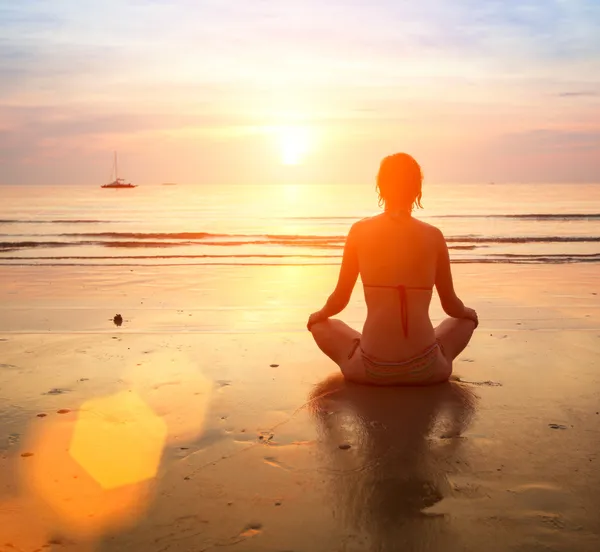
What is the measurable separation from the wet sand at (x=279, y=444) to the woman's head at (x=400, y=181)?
1.55m

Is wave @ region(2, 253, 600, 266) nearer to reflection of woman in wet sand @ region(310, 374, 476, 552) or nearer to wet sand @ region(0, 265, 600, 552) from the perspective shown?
wet sand @ region(0, 265, 600, 552)

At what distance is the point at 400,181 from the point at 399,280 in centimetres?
78

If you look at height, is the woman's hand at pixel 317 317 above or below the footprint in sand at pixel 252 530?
above

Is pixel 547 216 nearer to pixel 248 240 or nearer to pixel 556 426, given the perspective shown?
pixel 248 240

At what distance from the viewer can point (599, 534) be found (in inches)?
118

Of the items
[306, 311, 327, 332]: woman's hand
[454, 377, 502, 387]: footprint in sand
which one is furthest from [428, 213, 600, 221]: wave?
[306, 311, 327, 332]: woman's hand

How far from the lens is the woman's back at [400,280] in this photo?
508cm

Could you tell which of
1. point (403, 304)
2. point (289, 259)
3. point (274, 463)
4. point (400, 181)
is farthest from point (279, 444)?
point (289, 259)

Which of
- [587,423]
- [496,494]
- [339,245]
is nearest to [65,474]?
[496,494]

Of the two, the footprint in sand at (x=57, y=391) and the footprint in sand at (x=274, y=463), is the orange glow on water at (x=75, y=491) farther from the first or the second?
the footprint in sand at (x=57, y=391)

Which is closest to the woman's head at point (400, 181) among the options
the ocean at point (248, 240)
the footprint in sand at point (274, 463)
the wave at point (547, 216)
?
the footprint in sand at point (274, 463)

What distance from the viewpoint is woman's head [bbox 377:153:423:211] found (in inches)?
194

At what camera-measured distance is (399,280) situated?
5117 millimetres

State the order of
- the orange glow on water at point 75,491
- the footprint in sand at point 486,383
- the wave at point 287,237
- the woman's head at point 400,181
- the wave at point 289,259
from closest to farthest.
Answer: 1. the orange glow on water at point 75,491
2. the woman's head at point 400,181
3. the footprint in sand at point 486,383
4. the wave at point 289,259
5. the wave at point 287,237
